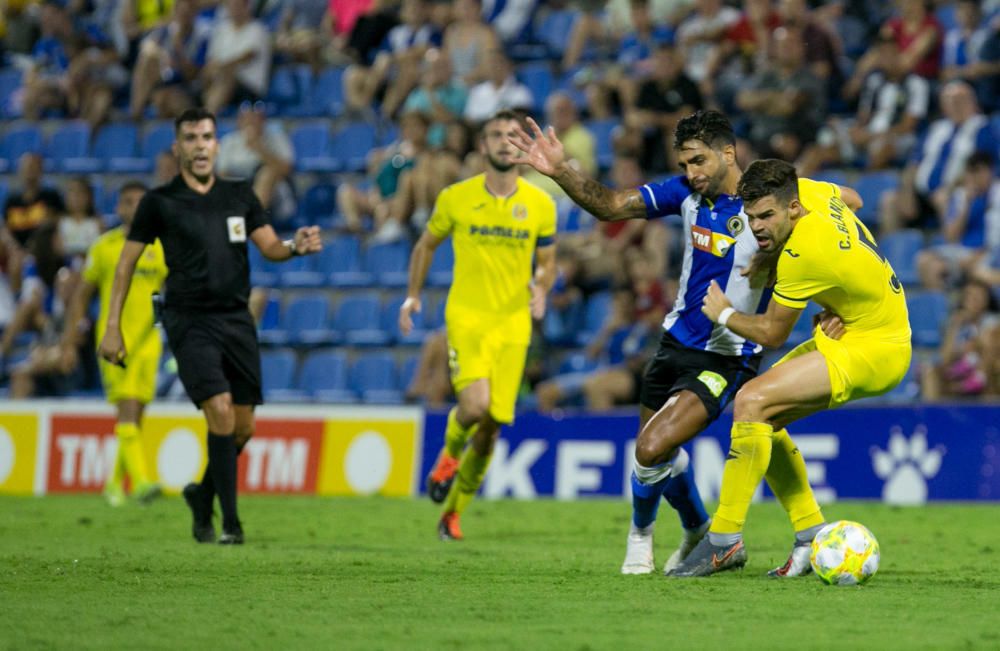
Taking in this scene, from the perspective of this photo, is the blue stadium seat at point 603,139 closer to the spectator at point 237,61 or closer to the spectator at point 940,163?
the spectator at point 940,163

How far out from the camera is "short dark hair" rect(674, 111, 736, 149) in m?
8.31

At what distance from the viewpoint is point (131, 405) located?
14516 mm

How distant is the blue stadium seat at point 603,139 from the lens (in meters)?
18.8

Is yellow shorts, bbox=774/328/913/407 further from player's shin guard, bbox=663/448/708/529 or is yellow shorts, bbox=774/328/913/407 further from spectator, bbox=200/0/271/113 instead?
spectator, bbox=200/0/271/113

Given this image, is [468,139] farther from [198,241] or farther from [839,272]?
[839,272]

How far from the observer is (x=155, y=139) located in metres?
22.2

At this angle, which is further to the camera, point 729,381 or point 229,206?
point 229,206

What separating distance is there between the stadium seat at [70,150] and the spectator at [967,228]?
38.6ft

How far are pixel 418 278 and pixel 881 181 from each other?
24.5 ft

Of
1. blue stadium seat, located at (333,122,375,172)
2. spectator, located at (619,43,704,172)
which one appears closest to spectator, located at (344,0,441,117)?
blue stadium seat, located at (333,122,375,172)

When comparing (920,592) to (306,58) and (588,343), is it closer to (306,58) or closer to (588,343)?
(588,343)

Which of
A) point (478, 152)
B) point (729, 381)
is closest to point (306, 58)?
point (478, 152)

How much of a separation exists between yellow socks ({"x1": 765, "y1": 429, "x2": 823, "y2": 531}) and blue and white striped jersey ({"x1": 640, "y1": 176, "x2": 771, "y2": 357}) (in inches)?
22.5

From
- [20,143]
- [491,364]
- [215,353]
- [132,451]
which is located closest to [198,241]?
[215,353]
